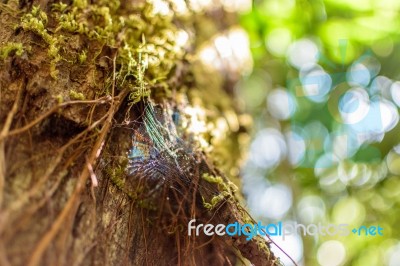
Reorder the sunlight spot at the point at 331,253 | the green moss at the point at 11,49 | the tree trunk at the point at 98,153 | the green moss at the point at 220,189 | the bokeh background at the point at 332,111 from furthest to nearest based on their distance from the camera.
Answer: the sunlight spot at the point at 331,253 < the bokeh background at the point at 332,111 < the green moss at the point at 220,189 < the green moss at the point at 11,49 < the tree trunk at the point at 98,153

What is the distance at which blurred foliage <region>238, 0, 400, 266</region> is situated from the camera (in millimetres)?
2248

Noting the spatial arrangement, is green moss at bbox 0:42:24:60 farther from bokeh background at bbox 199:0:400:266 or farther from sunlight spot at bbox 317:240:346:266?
sunlight spot at bbox 317:240:346:266

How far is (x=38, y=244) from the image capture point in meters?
0.71

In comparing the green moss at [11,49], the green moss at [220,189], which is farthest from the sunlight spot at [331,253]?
the green moss at [11,49]

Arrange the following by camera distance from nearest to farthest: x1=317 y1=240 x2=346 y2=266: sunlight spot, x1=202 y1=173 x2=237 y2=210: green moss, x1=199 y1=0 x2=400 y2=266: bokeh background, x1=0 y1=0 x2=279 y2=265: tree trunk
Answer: x1=0 y1=0 x2=279 y2=265: tree trunk < x1=202 y1=173 x2=237 y2=210: green moss < x1=199 y1=0 x2=400 y2=266: bokeh background < x1=317 y1=240 x2=346 y2=266: sunlight spot

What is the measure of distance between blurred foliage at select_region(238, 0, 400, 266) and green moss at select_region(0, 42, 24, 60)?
1.38 metres

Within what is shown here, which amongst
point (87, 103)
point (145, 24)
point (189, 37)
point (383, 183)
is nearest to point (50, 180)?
point (87, 103)

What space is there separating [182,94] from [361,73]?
134 cm

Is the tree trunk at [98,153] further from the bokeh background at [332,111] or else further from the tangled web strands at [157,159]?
the bokeh background at [332,111]

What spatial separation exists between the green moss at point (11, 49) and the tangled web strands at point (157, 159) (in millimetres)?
326

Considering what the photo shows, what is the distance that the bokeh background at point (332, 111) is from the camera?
7.36 feet

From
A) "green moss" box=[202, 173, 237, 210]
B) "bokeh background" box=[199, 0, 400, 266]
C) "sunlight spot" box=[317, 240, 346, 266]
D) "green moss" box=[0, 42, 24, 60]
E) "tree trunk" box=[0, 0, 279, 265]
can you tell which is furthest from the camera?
"sunlight spot" box=[317, 240, 346, 266]

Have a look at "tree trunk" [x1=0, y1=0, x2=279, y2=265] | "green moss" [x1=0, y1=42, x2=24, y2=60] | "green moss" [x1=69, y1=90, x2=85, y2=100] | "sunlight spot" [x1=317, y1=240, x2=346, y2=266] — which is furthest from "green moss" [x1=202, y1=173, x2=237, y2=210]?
"sunlight spot" [x1=317, y1=240, x2=346, y2=266]

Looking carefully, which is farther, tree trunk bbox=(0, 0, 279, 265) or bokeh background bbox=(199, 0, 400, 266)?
bokeh background bbox=(199, 0, 400, 266)
